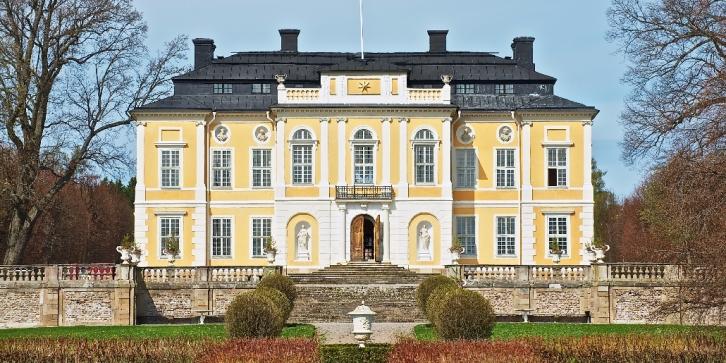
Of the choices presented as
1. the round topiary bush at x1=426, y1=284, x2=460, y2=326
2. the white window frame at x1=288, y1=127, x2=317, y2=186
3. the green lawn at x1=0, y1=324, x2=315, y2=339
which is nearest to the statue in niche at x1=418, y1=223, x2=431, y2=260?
the white window frame at x1=288, y1=127, x2=317, y2=186

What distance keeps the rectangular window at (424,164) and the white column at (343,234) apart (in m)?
2.91

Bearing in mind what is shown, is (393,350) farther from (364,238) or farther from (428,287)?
(364,238)

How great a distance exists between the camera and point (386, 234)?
40125 millimetres

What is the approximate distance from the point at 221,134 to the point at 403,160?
6916 mm

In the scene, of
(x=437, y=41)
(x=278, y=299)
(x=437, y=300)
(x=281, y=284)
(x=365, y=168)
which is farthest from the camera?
(x=437, y=41)

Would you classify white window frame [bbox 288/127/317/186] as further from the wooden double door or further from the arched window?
the wooden double door

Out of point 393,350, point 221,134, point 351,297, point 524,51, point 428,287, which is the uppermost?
point 524,51

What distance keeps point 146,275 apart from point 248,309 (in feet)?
40.1

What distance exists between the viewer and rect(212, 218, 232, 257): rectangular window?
41.3 meters

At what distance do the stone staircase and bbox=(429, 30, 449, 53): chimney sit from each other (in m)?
11.1

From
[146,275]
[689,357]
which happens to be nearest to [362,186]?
[146,275]

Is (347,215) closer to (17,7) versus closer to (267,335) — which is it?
(17,7)

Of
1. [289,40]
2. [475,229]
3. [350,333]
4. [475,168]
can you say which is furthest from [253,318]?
[289,40]

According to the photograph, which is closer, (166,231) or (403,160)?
(403,160)
